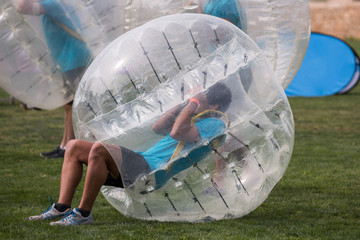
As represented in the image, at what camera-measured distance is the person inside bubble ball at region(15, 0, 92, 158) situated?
5816 mm

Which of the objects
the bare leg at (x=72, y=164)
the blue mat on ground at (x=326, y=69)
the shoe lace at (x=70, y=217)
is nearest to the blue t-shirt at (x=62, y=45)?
the bare leg at (x=72, y=164)

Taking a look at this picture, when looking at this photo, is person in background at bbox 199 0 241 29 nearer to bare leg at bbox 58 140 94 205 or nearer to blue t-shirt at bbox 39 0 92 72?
blue t-shirt at bbox 39 0 92 72

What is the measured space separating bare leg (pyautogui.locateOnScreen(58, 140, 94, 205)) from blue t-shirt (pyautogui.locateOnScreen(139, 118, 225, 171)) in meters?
0.47

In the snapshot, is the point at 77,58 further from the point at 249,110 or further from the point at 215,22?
the point at 249,110

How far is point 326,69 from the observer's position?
1435 cm

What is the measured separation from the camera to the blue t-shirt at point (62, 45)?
19.2 ft

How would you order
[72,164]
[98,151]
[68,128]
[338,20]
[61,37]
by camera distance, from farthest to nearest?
[338,20] < [68,128] < [61,37] < [72,164] < [98,151]

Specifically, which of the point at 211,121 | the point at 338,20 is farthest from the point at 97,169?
the point at 338,20

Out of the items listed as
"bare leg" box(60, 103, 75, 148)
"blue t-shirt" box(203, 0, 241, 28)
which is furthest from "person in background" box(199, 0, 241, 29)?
"bare leg" box(60, 103, 75, 148)

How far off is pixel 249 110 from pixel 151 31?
33.8 inches

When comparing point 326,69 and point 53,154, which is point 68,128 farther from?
point 326,69

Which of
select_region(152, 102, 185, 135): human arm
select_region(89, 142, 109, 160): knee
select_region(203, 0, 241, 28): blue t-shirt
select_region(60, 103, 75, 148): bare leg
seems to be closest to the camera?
select_region(152, 102, 185, 135): human arm

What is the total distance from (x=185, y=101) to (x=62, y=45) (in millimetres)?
2234

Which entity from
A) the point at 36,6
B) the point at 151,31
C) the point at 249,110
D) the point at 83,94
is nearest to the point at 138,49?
the point at 151,31
